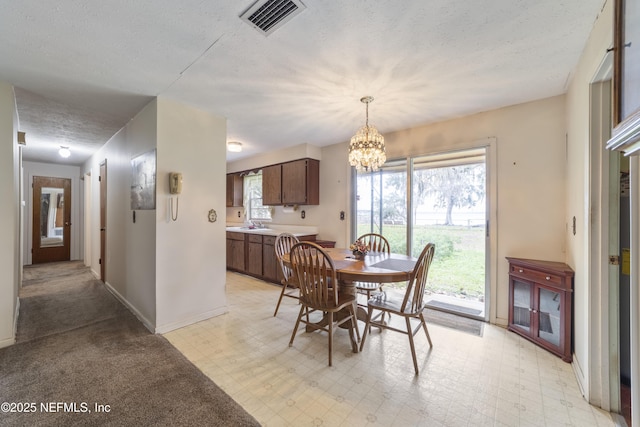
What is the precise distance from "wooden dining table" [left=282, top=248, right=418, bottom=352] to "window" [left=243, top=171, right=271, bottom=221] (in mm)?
3092

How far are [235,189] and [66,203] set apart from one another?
408 centimetres

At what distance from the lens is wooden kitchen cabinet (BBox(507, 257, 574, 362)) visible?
2.19 m

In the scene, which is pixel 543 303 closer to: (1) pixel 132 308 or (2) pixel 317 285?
(2) pixel 317 285

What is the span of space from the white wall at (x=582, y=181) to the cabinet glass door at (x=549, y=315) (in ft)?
0.54

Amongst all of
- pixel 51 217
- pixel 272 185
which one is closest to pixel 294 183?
pixel 272 185

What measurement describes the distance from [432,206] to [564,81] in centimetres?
175

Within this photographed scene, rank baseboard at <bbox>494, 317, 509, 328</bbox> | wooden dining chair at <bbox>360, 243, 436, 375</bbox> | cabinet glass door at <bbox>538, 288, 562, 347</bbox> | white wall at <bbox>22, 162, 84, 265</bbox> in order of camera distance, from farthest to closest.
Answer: white wall at <bbox>22, 162, 84, 265</bbox> → baseboard at <bbox>494, 317, 509, 328</bbox> → cabinet glass door at <bbox>538, 288, 562, 347</bbox> → wooden dining chair at <bbox>360, 243, 436, 375</bbox>

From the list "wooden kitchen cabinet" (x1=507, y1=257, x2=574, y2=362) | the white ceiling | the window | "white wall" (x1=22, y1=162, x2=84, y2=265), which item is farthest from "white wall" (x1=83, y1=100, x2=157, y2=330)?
"wooden kitchen cabinet" (x1=507, y1=257, x2=574, y2=362)

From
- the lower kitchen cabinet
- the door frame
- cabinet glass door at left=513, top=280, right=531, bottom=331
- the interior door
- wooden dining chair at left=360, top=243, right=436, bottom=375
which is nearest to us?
wooden dining chair at left=360, top=243, right=436, bottom=375

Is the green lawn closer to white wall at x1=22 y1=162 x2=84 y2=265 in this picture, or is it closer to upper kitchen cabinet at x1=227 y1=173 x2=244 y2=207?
upper kitchen cabinet at x1=227 y1=173 x2=244 y2=207

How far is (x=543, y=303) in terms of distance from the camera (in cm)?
242

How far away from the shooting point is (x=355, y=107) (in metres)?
2.92

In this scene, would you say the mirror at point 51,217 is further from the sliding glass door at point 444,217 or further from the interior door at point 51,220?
the sliding glass door at point 444,217

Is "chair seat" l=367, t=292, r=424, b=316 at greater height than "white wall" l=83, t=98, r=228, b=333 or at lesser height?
lesser
